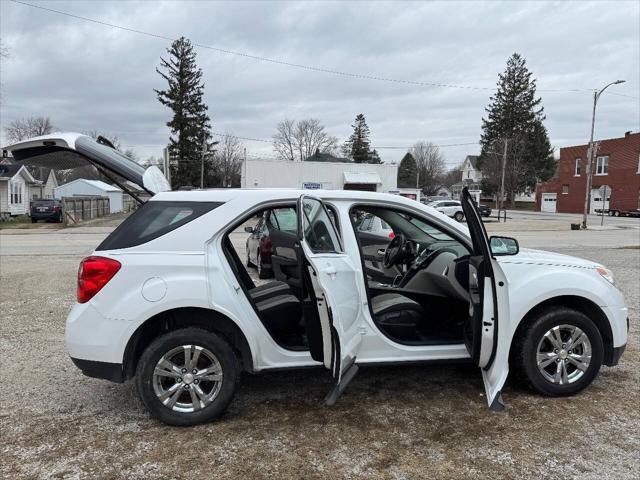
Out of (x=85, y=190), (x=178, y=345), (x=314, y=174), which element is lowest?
(x=178, y=345)

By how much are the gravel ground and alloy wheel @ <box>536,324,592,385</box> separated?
0.20 metres

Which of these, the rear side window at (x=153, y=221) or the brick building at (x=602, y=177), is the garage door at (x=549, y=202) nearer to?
the brick building at (x=602, y=177)

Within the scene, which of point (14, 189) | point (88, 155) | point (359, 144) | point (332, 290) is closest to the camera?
point (332, 290)

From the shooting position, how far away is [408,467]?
2.99 m

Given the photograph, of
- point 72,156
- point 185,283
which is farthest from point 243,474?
point 72,156

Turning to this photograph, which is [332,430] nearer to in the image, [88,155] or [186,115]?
[88,155]

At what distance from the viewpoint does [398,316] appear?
3980mm

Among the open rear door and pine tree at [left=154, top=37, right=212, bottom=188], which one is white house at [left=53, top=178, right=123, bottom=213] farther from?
the open rear door

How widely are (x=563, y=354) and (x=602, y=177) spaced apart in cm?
5690

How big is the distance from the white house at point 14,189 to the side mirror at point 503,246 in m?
37.3

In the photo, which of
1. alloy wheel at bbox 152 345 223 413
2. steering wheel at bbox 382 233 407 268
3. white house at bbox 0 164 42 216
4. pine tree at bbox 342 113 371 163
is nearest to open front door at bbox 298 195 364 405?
alloy wheel at bbox 152 345 223 413

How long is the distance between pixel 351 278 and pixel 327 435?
107 cm

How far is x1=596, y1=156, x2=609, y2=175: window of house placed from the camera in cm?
5253

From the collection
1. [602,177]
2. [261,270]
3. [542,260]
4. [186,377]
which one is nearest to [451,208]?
[602,177]
